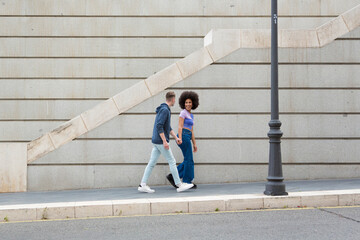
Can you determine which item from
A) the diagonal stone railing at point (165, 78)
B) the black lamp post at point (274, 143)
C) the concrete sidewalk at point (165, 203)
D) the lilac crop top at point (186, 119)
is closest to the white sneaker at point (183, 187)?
the concrete sidewalk at point (165, 203)

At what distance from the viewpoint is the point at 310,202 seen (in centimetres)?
643

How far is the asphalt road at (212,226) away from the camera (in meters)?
4.80

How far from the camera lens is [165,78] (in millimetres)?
8797

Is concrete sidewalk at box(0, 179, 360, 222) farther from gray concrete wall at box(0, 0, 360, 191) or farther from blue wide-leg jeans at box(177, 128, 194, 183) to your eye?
gray concrete wall at box(0, 0, 360, 191)

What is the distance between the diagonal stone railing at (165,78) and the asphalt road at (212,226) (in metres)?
3.14

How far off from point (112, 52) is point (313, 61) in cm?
472

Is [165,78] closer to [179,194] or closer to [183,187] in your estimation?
[183,187]

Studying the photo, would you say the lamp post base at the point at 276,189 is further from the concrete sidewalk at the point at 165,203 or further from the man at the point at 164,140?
the man at the point at 164,140

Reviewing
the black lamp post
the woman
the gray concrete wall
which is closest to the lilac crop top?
the woman

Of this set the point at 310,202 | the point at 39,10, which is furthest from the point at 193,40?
the point at 310,202

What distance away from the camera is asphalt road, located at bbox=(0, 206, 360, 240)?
4.80 m

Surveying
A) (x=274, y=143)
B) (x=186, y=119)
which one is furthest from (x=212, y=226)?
(x=186, y=119)

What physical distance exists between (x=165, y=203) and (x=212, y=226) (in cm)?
117

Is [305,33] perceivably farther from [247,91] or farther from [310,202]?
[310,202]
